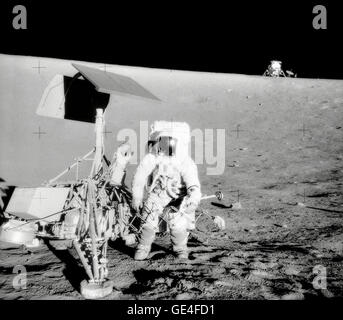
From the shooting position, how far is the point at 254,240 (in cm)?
368

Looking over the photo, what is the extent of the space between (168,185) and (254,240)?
1.17 m

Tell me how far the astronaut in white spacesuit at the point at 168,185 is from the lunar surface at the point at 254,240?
0.22 m

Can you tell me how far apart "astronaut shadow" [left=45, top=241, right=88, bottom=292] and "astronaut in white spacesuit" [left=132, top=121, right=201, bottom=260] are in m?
0.53

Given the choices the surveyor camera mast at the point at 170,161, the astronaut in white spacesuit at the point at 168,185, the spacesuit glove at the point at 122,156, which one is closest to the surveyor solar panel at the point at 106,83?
the surveyor camera mast at the point at 170,161

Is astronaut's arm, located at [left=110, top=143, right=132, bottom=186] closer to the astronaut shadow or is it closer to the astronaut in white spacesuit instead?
the astronaut in white spacesuit

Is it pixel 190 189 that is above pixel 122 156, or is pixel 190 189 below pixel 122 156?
below

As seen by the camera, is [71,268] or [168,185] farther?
[168,185]

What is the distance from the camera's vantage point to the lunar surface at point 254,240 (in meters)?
2.62

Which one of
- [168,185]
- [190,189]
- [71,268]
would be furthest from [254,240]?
[71,268]

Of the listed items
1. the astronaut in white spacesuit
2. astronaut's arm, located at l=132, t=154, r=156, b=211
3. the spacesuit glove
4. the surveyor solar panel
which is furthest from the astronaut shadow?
the surveyor solar panel

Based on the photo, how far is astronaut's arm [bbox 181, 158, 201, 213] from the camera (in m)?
3.15

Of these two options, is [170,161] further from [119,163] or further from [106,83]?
[106,83]

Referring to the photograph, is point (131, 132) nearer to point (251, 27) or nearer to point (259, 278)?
point (251, 27)
